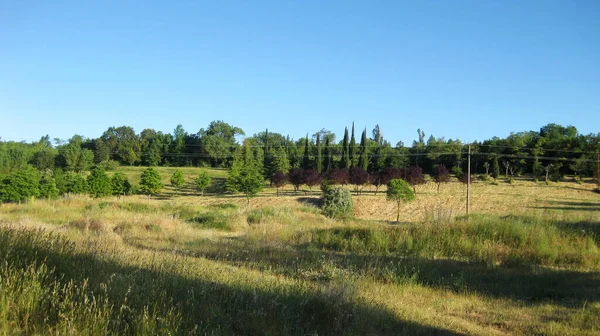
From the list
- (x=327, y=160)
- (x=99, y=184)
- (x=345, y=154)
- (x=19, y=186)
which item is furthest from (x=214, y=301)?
(x=327, y=160)

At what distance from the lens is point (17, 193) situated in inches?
1826

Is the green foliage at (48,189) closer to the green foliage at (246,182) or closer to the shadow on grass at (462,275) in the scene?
the green foliage at (246,182)

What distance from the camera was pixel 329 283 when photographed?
540cm

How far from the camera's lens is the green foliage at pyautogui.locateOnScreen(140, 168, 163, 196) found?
6638 cm

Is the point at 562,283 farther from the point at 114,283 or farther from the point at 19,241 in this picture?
the point at 19,241

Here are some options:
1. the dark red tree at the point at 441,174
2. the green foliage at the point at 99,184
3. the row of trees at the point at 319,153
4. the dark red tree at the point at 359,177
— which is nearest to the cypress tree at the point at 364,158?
the row of trees at the point at 319,153

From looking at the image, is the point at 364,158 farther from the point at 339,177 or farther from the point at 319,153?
the point at 339,177

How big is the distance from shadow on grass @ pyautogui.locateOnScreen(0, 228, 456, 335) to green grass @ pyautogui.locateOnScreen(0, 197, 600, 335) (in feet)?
0.05

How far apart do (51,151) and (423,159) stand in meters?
75.4

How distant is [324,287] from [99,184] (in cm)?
6128

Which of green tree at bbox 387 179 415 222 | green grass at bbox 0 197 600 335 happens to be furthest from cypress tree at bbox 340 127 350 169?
green grass at bbox 0 197 600 335

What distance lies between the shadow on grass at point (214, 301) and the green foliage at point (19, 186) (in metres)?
49.2

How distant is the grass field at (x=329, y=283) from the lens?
343cm

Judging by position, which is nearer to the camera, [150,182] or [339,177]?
[339,177]
